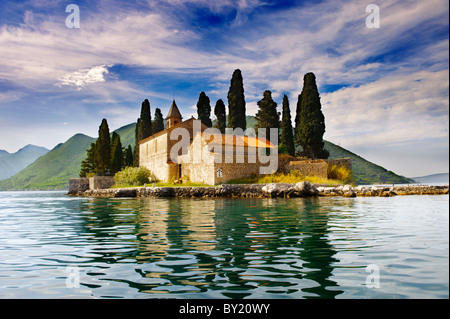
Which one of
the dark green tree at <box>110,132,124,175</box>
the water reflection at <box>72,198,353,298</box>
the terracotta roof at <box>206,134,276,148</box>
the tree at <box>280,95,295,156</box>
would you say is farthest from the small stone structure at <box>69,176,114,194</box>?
the water reflection at <box>72,198,353,298</box>

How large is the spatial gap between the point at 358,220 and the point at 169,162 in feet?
110

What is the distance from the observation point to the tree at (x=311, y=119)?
4062cm

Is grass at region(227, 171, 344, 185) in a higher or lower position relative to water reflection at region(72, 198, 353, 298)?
higher

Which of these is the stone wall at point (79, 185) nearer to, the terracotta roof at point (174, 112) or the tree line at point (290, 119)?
the terracotta roof at point (174, 112)

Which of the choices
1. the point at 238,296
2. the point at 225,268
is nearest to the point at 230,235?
the point at 225,268

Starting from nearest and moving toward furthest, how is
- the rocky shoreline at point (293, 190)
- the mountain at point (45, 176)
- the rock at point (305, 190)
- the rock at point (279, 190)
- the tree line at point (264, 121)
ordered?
1. the rocky shoreline at point (293, 190)
2. the rock at point (305, 190)
3. the rock at point (279, 190)
4. the tree line at point (264, 121)
5. the mountain at point (45, 176)

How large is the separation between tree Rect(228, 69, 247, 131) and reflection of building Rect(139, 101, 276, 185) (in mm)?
4933

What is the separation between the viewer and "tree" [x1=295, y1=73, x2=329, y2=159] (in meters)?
40.6

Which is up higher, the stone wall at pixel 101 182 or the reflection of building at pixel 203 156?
the reflection of building at pixel 203 156
